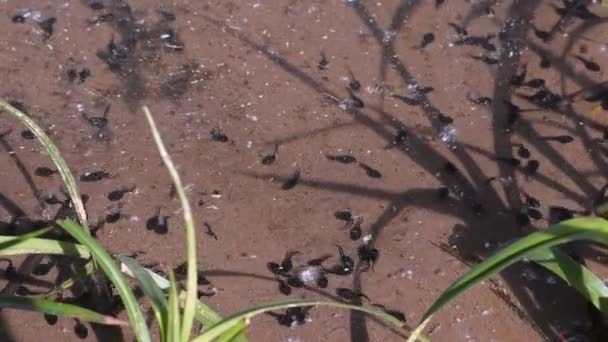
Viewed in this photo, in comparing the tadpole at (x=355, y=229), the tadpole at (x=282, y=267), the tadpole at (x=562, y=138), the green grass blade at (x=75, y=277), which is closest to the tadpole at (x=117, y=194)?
the green grass blade at (x=75, y=277)

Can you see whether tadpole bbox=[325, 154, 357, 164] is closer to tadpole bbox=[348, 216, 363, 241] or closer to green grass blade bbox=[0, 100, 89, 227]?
tadpole bbox=[348, 216, 363, 241]

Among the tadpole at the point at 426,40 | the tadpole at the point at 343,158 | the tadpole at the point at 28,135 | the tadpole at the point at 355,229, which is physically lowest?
the tadpole at the point at 28,135

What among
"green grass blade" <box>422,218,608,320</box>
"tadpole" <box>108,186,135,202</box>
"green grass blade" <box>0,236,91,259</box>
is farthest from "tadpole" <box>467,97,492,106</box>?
"green grass blade" <box>0,236,91,259</box>

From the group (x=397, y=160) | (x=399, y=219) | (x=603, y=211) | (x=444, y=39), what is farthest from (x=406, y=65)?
(x=603, y=211)

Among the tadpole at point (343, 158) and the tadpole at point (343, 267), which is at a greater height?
the tadpole at point (343, 158)

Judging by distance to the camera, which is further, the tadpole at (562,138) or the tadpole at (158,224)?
the tadpole at (562,138)

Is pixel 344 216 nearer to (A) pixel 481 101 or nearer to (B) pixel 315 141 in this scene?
(B) pixel 315 141

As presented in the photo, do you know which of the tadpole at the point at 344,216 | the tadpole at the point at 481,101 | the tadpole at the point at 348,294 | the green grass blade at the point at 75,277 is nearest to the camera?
the green grass blade at the point at 75,277

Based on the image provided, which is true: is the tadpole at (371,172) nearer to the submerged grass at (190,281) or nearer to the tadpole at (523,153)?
the tadpole at (523,153)
